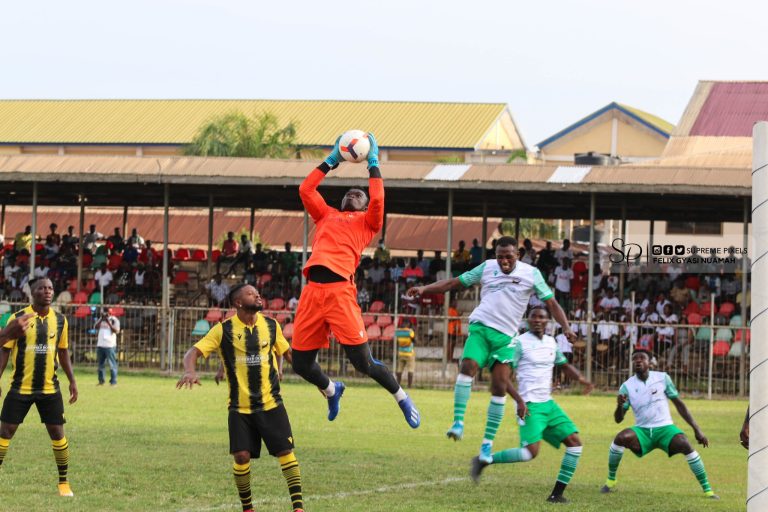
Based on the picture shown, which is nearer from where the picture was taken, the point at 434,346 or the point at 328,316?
the point at 328,316

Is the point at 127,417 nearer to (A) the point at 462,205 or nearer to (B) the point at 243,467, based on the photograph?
(B) the point at 243,467

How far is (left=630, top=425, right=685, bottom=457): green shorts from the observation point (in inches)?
565

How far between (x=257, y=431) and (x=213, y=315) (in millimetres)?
18364

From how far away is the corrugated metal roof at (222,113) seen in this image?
74.5 metres

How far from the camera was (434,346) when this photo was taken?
29.4m

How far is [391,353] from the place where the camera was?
94.9ft

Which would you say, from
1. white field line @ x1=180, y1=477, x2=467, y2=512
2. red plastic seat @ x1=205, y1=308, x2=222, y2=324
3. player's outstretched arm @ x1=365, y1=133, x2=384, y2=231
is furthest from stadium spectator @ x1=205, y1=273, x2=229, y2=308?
player's outstretched arm @ x1=365, y1=133, x2=384, y2=231

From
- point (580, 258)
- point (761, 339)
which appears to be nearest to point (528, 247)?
point (580, 258)

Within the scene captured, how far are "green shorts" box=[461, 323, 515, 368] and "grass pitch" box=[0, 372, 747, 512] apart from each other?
1536mm

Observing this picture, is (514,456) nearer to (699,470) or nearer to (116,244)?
(699,470)

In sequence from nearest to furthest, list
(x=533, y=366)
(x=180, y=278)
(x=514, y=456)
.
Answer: (x=514, y=456) → (x=533, y=366) → (x=180, y=278)

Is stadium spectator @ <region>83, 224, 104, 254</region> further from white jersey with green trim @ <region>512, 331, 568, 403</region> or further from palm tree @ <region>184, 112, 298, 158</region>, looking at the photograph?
white jersey with green trim @ <region>512, 331, 568, 403</region>

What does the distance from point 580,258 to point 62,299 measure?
14.9 m

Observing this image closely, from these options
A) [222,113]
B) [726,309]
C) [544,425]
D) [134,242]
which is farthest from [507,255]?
[222,113]
